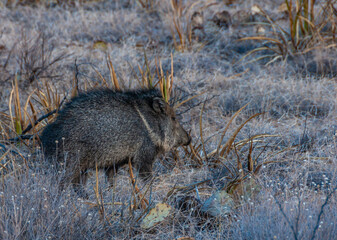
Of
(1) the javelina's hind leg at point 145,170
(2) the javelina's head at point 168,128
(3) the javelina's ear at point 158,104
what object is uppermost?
(3) the javelina's ear at point 158,104

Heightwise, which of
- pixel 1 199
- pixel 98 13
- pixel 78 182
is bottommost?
pixel 78 182

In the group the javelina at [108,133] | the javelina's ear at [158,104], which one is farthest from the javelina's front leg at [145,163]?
the javelina's ear at [158,104]

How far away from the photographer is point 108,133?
294 centimetres

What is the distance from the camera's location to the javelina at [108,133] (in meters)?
2.84

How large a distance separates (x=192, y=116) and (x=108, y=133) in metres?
1.68

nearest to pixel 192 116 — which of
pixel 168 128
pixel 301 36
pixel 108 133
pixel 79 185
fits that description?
pixel 168 128

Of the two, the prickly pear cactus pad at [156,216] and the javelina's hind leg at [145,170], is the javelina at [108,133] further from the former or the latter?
the prickly pear cactus pad at [156,216]

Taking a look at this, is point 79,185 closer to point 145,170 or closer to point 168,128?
point 145,170

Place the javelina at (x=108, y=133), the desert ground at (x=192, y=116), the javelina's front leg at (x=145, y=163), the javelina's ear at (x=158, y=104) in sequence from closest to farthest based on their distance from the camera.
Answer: the desert ground at (x=192, y=116) → the javelina at (x=108, y=133) → the javelina's front leg at (x=145, y=163) → the javelina's ear at (x=158, y=104)

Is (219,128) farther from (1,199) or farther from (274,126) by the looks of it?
(1,199)

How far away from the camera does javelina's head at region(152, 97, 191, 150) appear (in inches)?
130

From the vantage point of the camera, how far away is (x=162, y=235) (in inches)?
98.2

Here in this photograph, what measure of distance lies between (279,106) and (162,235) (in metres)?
2.56

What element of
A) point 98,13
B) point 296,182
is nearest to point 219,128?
point 296,182
